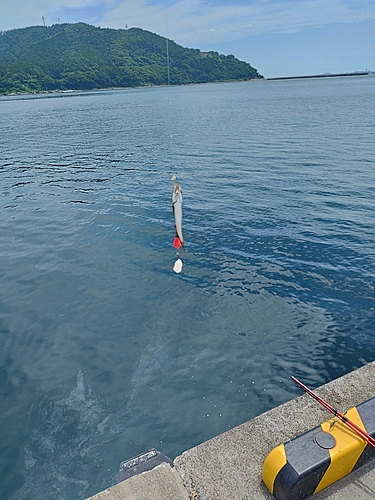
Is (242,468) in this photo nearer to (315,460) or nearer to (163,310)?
(315,460)

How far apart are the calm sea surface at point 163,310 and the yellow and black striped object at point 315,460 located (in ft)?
8.47

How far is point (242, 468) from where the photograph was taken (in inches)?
225

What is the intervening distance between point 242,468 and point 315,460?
4.04 ft

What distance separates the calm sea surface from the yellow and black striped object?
2.58 metres

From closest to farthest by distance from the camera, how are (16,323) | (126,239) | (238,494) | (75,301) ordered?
(238,494), (16,323), (75,301), (126,239)

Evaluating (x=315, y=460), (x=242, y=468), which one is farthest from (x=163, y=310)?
(x=315, y=460)

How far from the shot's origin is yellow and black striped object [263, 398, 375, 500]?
495cm

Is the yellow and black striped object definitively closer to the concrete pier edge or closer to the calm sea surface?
the concrete pier edge

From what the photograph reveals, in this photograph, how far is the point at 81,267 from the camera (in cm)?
1446

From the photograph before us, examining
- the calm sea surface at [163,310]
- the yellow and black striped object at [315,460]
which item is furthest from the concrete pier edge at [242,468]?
the calm sea surface at [163,310]

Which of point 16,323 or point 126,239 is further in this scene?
point 126,239

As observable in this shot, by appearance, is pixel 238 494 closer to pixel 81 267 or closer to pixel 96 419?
pixel 96 419

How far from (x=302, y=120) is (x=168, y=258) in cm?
4058

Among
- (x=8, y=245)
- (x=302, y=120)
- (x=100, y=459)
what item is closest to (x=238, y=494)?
(x=100, y=459)
